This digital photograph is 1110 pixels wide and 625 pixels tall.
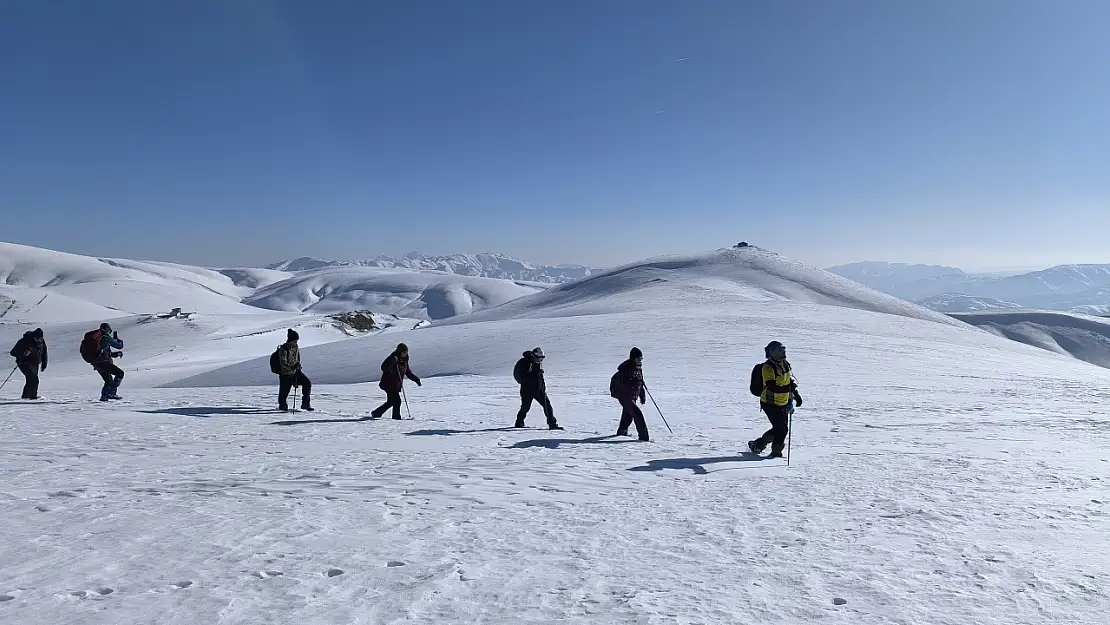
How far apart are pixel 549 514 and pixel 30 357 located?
14448 mm

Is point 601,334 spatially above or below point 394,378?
above

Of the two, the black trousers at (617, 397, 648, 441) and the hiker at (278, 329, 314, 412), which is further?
the hiker at (278, 329, 314, 412)

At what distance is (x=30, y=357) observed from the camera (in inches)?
571

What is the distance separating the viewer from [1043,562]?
5.48 meters

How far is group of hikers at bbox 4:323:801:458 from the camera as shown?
10383 mm

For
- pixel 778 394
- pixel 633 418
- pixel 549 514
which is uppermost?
pixel 778 394

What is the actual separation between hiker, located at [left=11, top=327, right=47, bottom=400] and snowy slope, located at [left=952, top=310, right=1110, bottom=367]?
16779 centimetres

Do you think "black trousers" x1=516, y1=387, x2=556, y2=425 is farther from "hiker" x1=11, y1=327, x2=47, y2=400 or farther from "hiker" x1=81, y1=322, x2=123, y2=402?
"hiker" x1=11, y1=327, x2=47, y2=400

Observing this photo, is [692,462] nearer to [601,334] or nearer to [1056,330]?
[601,334]

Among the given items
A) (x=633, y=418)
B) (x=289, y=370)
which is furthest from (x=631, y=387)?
(x=289, y=370)

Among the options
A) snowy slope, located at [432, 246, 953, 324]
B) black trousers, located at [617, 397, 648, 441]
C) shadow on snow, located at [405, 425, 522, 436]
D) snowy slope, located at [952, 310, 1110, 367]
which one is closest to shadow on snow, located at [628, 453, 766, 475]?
black trousers, located at [617, 397, 648, 441]

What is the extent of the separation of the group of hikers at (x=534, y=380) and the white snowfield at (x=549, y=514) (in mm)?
544

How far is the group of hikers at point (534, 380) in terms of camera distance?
1038cm

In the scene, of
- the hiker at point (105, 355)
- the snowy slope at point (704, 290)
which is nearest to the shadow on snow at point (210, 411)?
the hiker at point (105, 355)
